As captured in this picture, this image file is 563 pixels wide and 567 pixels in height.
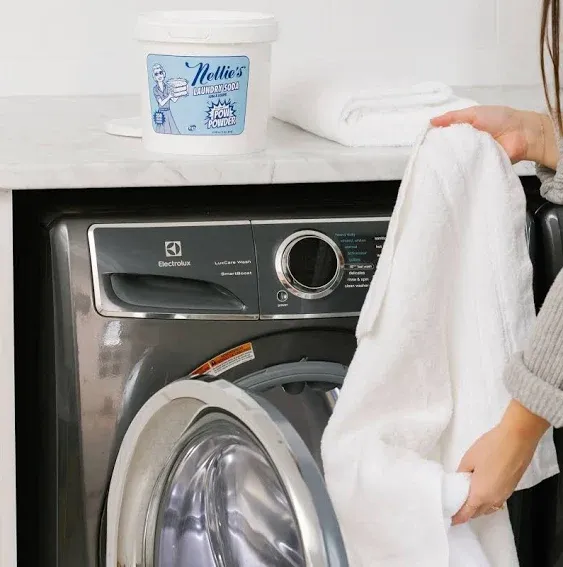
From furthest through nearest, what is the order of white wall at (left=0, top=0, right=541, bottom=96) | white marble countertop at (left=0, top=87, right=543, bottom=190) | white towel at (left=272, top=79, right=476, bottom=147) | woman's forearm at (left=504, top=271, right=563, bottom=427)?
1. white wall at (left=0, top=0, right=541, bottom=96)
2. white towel at (left=272, top=79, right=476, bottom=147)
3. white marble countertop at (left=0, top=87, right=543, bottom=190)
4. woman's forearm at (left=504, top=271, right=563, bottom=427)

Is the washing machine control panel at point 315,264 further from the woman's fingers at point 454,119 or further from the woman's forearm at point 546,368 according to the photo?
the woman's forearm at point 546,368

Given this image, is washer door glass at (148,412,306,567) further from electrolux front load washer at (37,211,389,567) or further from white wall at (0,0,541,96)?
white wall at (0,0,541,96)

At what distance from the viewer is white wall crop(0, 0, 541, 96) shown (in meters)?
1.72

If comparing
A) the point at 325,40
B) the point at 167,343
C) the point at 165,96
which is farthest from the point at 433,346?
the point at 325,40

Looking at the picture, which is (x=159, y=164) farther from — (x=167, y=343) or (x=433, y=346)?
(x=433, y=346)

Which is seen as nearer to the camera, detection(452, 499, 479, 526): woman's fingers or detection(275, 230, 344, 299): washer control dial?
detection(452, 499, 479, 526): woman's fingers

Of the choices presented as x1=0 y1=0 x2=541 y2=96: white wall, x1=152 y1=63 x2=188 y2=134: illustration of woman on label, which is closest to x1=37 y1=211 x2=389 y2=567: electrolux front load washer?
x1=152 y1=63 x2=188 y2=134: illustration of woman on label

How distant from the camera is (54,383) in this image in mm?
1169

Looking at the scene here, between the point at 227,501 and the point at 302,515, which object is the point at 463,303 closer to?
the point at 302,515

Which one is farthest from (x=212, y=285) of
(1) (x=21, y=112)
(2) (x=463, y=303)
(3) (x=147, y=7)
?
(3) (x=147, y=7)

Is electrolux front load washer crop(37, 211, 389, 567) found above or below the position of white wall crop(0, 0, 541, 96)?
below

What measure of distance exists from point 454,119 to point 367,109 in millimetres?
197

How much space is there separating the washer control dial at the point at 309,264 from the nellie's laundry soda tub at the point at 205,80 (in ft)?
0.38

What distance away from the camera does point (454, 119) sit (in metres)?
1.10
